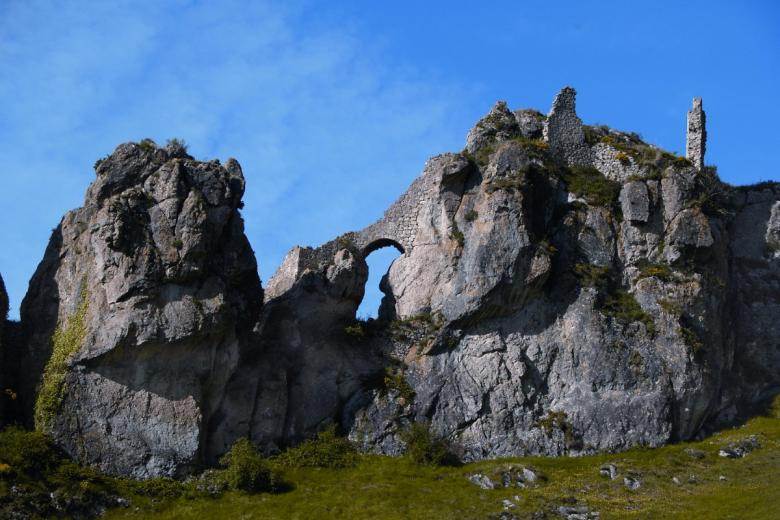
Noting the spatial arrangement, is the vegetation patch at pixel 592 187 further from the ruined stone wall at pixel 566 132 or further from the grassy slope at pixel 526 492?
the grassy slope at pixel 526 492

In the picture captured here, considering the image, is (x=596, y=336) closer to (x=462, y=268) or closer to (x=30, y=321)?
(x=462, y=268)

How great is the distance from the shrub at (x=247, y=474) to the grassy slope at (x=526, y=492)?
1.31ft

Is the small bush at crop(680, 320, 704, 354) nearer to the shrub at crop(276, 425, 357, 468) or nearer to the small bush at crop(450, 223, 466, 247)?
the small bush at crop(450, 223, 466, 247)

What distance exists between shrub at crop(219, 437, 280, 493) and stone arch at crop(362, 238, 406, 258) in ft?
36.7

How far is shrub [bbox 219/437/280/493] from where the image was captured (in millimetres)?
49438

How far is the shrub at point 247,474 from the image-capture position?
49.4 metres

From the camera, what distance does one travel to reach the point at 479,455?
52.6m

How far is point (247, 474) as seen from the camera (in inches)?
1950

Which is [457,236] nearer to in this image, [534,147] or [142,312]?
[534,147]

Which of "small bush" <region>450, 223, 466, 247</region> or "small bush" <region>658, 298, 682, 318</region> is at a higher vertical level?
"small bush" <region>450, 223, 466, 247</region>

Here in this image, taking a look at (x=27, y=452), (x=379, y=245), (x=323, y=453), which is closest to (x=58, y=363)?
(x=27, y=452)

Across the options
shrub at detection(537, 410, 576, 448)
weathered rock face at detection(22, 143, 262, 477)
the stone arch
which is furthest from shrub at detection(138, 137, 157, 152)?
shrub at detection(537, 410, 576, 448)

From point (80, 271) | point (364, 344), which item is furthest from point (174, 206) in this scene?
point (364, 344)

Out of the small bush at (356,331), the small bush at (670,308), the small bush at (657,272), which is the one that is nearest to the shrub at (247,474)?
the small bush at (356,331)
